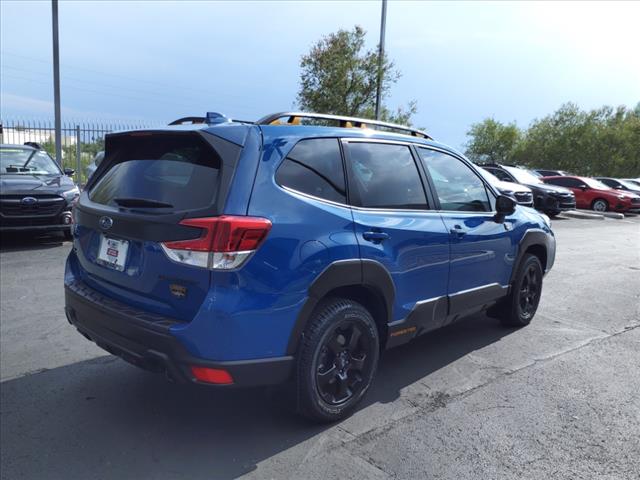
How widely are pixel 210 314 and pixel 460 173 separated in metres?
2.65

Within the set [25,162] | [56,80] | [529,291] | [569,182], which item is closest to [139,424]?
[529,291]

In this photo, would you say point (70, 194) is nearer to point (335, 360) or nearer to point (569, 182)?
point (335, 360)

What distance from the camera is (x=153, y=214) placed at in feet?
9.25

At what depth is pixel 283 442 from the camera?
119 inches

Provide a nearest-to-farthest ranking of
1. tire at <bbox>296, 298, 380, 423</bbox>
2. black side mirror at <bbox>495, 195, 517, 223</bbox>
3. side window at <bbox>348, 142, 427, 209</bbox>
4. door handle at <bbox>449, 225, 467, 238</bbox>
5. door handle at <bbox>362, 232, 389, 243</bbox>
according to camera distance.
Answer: tire at <bbox>296, 298, 380, 423</bbox> → door handle at <bbox>362, 232, 389, 243</bbox> → side window at <bbox>348, 142, 427, 209</bbox> → door handle at <bbox>449, 225, 467, 238</bbox> → black side mirror at <bbox>495, 195, 517, 223</bbox>

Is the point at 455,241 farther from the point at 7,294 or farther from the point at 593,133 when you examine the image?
the point at 593,133

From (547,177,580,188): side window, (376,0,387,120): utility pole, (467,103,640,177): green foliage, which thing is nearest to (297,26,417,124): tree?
(376,0,387,120): utility pole

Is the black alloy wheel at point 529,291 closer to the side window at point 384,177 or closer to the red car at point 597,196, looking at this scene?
the side window at point 384,177

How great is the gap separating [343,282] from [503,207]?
211 centimetres

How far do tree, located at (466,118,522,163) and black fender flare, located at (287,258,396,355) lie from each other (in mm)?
54294

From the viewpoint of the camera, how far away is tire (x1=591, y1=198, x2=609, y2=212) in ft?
73.4

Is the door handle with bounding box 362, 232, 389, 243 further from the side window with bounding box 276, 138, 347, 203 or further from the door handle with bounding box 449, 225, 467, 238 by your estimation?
the door handle with bounding box 449, 225, 467, 238

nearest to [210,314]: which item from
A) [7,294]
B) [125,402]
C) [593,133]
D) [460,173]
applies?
[125,402]

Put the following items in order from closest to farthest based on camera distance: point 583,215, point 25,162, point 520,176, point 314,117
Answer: point 314,117 → point 25,162 → point 520,176 → point 583,215
